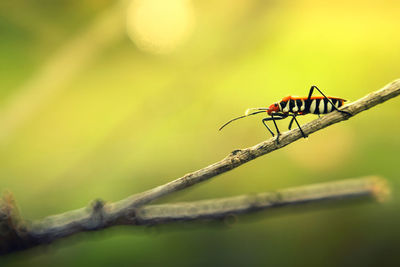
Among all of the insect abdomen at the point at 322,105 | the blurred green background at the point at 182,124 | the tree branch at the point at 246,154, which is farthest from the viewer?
the blurred green background at the point at 182,124

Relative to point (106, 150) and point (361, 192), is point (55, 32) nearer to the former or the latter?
point (106, 150)

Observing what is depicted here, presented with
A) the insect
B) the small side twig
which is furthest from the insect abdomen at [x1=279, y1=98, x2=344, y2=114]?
Answer: the small side twig

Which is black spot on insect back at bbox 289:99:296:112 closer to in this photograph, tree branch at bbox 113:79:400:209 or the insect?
the insect

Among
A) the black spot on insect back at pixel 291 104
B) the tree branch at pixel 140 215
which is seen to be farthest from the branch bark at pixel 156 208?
the black spot on insect back at pixel 291 104

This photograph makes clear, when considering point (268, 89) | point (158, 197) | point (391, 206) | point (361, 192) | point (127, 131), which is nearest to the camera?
point (158, 197)

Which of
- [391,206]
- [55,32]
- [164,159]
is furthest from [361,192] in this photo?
[55,32]

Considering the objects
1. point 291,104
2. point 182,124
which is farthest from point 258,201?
point 182,124

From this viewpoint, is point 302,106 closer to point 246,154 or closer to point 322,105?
point 322,105

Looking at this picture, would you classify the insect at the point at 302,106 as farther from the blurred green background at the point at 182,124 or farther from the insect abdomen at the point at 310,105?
the blurred green background at the point at 182,124
